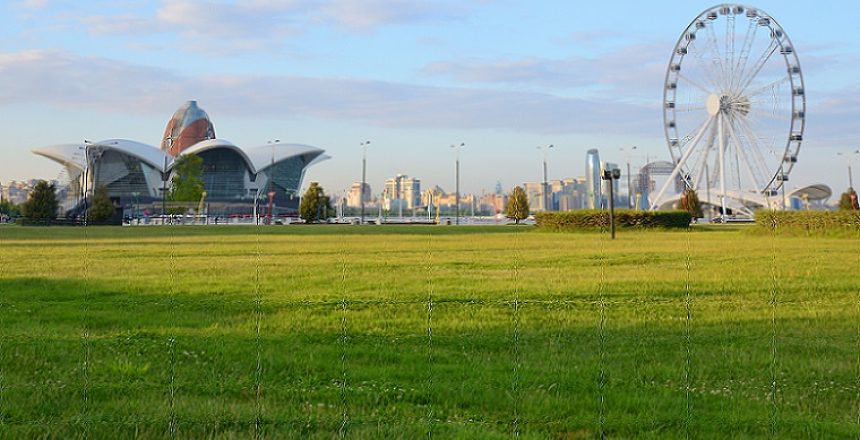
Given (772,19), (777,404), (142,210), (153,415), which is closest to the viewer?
(153,415)

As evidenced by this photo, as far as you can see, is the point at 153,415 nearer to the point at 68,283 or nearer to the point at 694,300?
the point at 694,300

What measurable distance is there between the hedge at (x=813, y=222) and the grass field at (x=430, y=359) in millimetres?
18804

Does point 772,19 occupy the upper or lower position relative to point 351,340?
upper

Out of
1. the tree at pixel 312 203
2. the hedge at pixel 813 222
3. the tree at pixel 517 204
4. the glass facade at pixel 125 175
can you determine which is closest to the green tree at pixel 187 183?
the tree at pixel 312 203

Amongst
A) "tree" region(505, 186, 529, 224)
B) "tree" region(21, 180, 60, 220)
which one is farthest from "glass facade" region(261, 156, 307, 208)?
"tree" region(505, 186, 529, 224)

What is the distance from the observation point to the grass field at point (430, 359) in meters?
4.57

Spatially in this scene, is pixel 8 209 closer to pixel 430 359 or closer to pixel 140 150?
pixel 140 150

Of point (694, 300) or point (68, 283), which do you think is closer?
point (694, 300)

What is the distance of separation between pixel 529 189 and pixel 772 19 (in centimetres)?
2856

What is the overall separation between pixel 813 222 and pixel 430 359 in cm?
2892

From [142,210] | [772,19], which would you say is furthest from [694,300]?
[142,210]

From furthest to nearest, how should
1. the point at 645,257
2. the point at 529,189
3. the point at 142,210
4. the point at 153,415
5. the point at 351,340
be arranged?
the point at 142,210
the point at 529,189
the point at 645,257
the point at 351,340
the point at 153,415

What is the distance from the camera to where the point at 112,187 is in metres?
122

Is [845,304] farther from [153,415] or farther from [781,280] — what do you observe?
[153,415]
